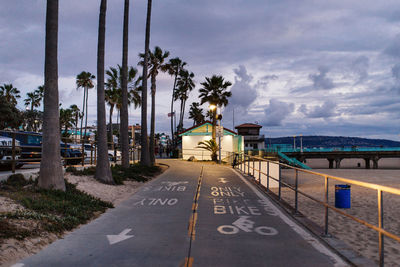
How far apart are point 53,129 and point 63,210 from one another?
11.2 feet

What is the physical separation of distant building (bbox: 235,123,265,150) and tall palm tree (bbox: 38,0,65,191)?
220 feet

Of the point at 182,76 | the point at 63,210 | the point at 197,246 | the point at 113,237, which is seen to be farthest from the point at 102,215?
the point at 182,76

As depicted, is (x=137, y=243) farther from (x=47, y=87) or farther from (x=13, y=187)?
(x=47, y=87)

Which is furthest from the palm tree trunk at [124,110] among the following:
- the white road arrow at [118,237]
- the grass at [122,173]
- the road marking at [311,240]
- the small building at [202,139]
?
the small building at [202,139]

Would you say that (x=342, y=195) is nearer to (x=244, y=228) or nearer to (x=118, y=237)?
(x=244, y=228)

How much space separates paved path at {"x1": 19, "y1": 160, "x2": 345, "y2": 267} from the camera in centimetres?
490

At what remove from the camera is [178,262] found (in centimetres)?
477

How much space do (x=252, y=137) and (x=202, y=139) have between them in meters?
38.9

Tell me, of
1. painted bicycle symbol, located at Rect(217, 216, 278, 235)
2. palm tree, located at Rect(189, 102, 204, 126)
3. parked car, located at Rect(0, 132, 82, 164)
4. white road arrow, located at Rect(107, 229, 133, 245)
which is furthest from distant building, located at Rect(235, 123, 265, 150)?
white road arrow, located at Rect(107, 229, 133, 245)

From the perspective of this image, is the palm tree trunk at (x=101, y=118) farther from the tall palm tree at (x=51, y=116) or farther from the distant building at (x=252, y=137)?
the distant building at (x=252, y=137)

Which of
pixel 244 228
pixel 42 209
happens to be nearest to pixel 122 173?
pixel 42 209

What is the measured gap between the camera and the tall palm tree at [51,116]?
392 inches

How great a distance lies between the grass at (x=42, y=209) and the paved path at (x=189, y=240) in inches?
16.2

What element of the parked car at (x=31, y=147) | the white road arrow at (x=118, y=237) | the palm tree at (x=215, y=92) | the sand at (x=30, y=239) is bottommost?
the white road arrow at (x=118, y=237)
